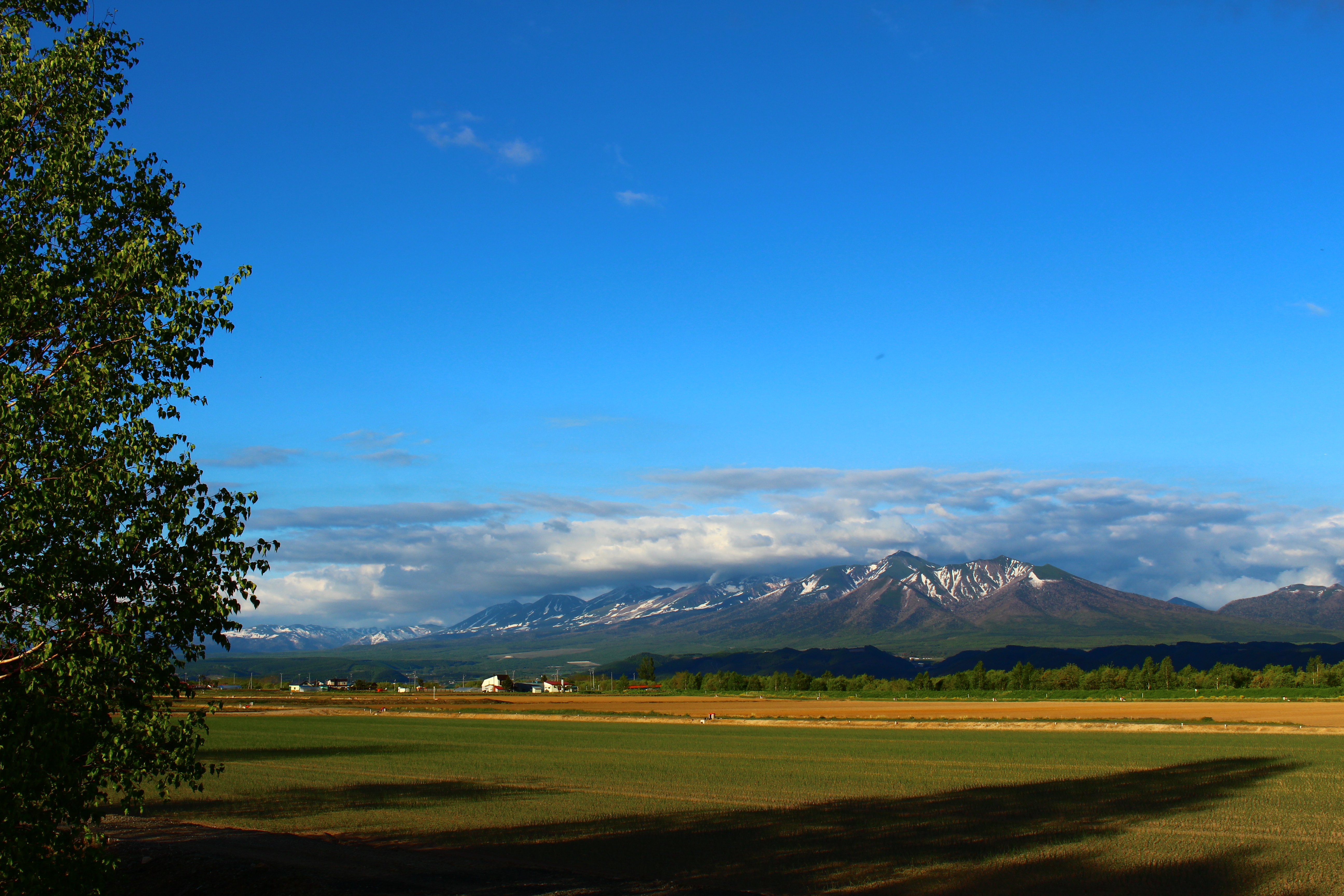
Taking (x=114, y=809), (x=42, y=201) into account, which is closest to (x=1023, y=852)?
(x=42, y=201)

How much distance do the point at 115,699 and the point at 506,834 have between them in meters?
14.0

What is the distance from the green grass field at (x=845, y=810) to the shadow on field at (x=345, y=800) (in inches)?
5.9

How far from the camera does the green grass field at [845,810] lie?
19.6m

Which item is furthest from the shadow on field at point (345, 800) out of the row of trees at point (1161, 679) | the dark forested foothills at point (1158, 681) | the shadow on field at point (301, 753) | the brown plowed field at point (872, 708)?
the row of trees at point (1161, 679)

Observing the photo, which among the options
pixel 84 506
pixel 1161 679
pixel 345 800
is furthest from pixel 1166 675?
pixel 84 506

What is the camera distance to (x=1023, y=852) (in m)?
21.5

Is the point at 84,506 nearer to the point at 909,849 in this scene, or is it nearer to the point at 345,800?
the point at 909,849

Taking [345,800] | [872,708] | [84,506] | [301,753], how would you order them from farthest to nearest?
[872,708], [301,753], [345,800], [84,506]

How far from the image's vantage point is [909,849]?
22.1m

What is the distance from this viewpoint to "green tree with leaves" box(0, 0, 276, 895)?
11.6 m

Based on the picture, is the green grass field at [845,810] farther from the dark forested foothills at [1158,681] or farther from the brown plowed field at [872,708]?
the dark forested foothills at [1158,681]

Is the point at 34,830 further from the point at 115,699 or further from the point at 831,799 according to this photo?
the point at 831,799

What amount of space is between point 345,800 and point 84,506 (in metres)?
22.5

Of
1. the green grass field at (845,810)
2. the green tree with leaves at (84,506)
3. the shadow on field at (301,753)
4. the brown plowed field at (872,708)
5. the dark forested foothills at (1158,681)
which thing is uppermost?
the green tree with leaves at (84,506)
